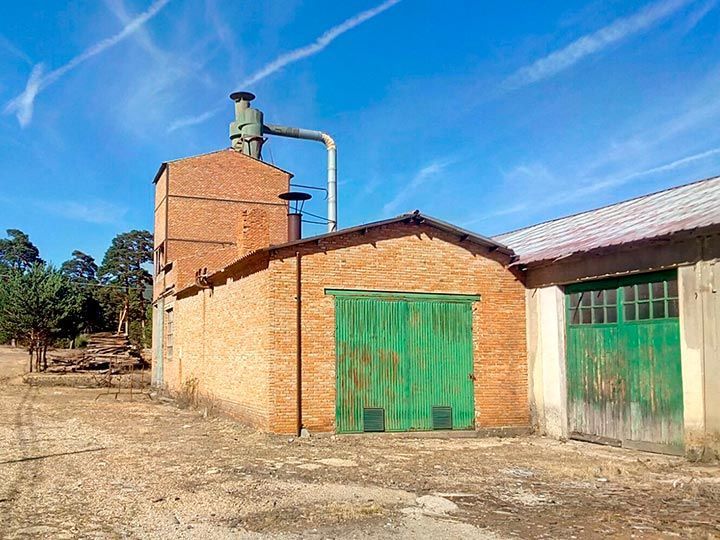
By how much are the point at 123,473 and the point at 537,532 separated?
5.82 meters

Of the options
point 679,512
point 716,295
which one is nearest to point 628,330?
point 716,295

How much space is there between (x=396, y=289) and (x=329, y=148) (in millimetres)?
14113

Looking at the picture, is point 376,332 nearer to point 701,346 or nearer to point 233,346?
point 233,346

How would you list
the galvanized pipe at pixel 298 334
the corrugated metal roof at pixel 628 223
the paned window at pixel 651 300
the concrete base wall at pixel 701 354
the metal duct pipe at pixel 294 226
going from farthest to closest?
the metal duct pipe at pixel 294 226
the galvanized pipe at pixel 298 334
the paned window at pixel 651 300
the corrugated metal roof at pixel 628 223
the concrete base wall at pixel 701 354

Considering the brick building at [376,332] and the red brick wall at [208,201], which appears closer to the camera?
the brick building at [376,332]

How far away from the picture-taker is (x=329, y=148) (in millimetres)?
26906

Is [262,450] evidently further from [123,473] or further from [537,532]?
[537,532]

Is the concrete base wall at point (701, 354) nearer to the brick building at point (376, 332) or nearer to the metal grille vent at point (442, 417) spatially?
the brick building at point (376, 332)

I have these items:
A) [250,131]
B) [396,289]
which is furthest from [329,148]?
[396,289]

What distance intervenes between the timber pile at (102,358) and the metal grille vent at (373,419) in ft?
73.8

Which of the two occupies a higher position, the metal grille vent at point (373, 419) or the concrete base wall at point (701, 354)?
the concrete base wall at point (701, 354)

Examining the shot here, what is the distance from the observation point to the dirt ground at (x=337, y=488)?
22.0 feet

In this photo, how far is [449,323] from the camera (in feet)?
46.7

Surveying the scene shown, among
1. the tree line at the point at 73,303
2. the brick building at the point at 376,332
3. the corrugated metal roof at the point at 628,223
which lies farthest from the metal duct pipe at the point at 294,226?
the tree line at the point at 73,303
